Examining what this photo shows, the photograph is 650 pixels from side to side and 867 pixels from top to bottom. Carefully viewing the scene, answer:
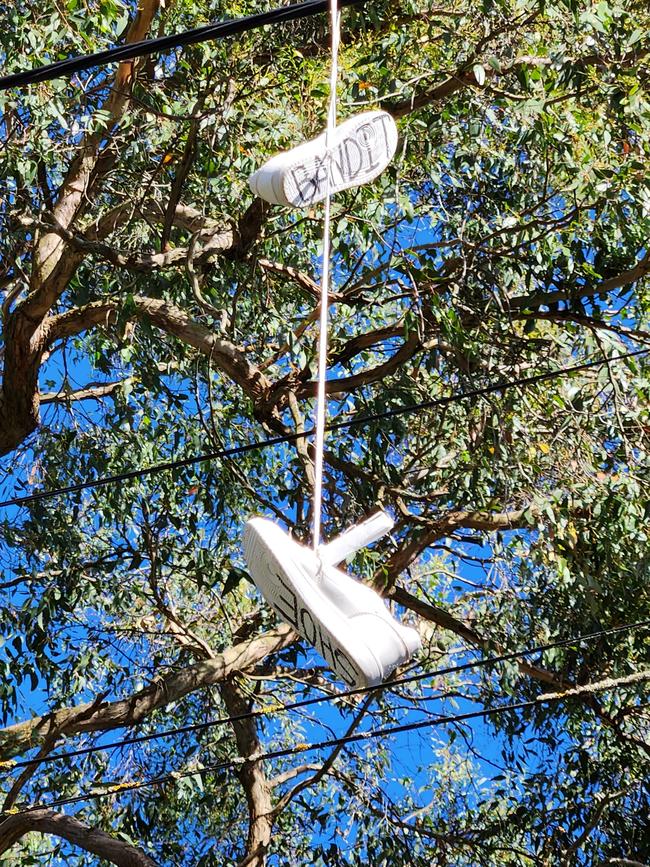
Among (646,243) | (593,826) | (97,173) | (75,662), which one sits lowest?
(593,826)

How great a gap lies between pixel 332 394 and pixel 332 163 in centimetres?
297

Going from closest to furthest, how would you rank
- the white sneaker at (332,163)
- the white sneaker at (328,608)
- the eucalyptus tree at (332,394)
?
the white sneaker at (328,608)
the white sneaker at (332,163)
the eucalyptus tree at (332,394)

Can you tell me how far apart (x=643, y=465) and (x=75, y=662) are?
2.70 m

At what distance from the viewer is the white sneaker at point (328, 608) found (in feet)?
6.89

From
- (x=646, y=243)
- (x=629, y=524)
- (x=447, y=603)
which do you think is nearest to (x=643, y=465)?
(x=629, y=524)

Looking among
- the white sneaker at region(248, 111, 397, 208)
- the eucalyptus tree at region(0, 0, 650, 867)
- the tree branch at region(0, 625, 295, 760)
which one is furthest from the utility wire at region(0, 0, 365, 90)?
the tree branch at region(0, 625, 295, 760)

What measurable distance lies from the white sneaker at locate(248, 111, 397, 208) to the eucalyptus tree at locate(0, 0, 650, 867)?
1.88 metres

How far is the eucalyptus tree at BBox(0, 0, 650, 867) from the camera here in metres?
4.73

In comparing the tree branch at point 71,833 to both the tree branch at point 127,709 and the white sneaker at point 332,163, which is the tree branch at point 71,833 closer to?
the tree branch at point 127,709

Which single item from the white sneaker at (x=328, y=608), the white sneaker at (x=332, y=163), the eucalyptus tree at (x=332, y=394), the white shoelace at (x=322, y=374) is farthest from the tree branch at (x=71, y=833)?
the white sneaker at (x=332, y=163)

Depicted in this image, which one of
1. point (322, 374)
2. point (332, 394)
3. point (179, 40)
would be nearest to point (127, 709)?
point (332, 394)

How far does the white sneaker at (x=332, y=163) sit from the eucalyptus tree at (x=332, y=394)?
188 centimetres

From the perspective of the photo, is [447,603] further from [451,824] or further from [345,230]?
[345,230]

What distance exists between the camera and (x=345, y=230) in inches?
189
